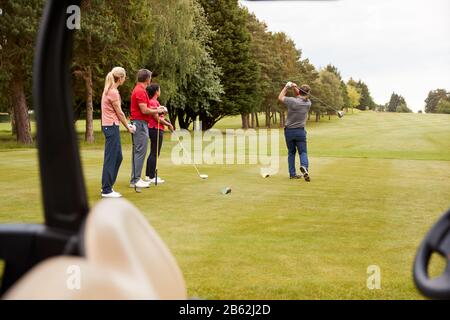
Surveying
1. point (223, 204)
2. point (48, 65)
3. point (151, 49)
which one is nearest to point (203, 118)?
point (151, 49)

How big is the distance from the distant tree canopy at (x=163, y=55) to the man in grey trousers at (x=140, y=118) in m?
4.07

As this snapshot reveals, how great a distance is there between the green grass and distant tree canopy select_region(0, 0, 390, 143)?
523 centimetres

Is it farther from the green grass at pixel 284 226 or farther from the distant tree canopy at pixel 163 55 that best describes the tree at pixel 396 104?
the green grass at pixel 284 226

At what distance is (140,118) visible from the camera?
9.91 m

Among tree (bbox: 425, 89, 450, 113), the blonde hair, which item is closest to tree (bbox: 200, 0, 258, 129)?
the blonde hair

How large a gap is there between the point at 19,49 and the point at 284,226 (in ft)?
79.7

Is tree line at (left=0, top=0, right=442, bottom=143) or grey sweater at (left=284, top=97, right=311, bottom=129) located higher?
tree line at (left=0, top=0, right=442, bottom=143)

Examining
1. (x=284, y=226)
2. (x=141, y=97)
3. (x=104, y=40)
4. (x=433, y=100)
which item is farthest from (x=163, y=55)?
(x=433, y=100)

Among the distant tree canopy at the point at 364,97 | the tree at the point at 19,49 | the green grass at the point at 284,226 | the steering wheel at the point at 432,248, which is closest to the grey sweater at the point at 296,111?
the green grass at the point at 284,226

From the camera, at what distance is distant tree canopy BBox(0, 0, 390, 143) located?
27.5 metres

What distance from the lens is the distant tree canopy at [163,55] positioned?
1081 inches

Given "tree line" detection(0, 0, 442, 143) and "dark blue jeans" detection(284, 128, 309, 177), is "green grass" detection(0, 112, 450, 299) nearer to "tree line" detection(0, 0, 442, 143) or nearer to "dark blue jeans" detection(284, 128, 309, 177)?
"dark blue jeans" detection(284, 128, 309, 177)

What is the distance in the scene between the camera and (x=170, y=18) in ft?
124

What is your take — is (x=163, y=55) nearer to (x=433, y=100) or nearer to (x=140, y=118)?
(x=140, y=118)
